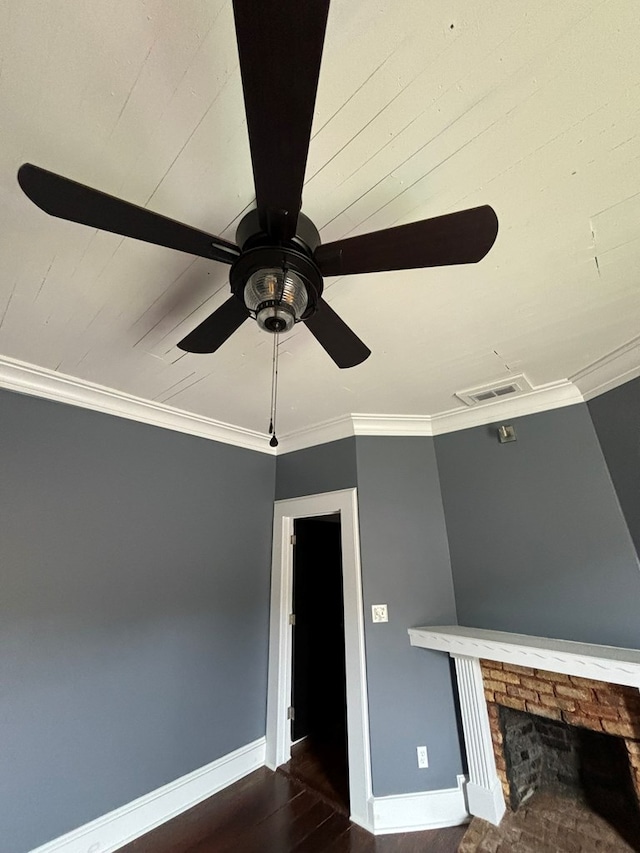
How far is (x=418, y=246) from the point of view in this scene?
2.98 ft

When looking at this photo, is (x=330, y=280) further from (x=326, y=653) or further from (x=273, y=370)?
(x=326, y=653)

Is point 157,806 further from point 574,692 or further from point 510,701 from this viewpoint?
point 574,692

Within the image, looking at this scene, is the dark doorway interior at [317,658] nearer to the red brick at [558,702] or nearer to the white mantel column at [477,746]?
the white mantel column at [477,746]

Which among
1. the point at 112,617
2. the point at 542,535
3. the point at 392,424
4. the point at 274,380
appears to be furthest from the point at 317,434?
the point at 112,617

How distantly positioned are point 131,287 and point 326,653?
3545 millimetres

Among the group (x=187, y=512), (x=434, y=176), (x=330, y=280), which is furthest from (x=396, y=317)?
(x=187, y=512)

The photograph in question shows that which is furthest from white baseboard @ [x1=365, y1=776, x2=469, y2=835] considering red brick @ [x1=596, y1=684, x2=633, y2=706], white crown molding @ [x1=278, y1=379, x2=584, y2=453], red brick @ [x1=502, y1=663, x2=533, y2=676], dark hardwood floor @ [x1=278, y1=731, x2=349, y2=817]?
white crown molding @ [x1=278, y1=379, x2=584, y2=453]

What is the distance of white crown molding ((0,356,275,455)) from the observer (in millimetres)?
2016

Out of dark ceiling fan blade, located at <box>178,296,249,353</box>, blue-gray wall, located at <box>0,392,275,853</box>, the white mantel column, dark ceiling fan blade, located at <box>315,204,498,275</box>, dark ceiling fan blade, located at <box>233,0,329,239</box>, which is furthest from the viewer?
the white mantel column

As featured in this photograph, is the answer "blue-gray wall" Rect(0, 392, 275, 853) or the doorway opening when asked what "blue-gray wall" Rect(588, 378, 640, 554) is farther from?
"blue-gray wall" Rect(0, 392, 275, 853)

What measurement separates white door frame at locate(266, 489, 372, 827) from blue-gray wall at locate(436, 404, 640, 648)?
2.50 ft

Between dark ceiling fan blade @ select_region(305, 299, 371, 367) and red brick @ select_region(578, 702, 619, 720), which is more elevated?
dark ceiling fan blade @ select_region(305, 299, 371, 367)

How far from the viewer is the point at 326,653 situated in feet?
11.4

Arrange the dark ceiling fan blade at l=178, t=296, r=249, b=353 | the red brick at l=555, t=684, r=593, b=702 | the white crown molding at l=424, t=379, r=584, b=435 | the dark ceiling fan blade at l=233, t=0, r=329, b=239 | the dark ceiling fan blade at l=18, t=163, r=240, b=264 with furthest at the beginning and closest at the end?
the white crown molding at l=424, t=379, r=584, b=435 < the red brick at l=555, t=684, r=593, b=702 < the dark ceiling fan blade at l=178, t=296, r=249, b=353 < the dark ceiling fan blade at l=18, t=163, r=240, b=264 < the dark ceiling fan blade at l=233, t=0, r=329, b=239
